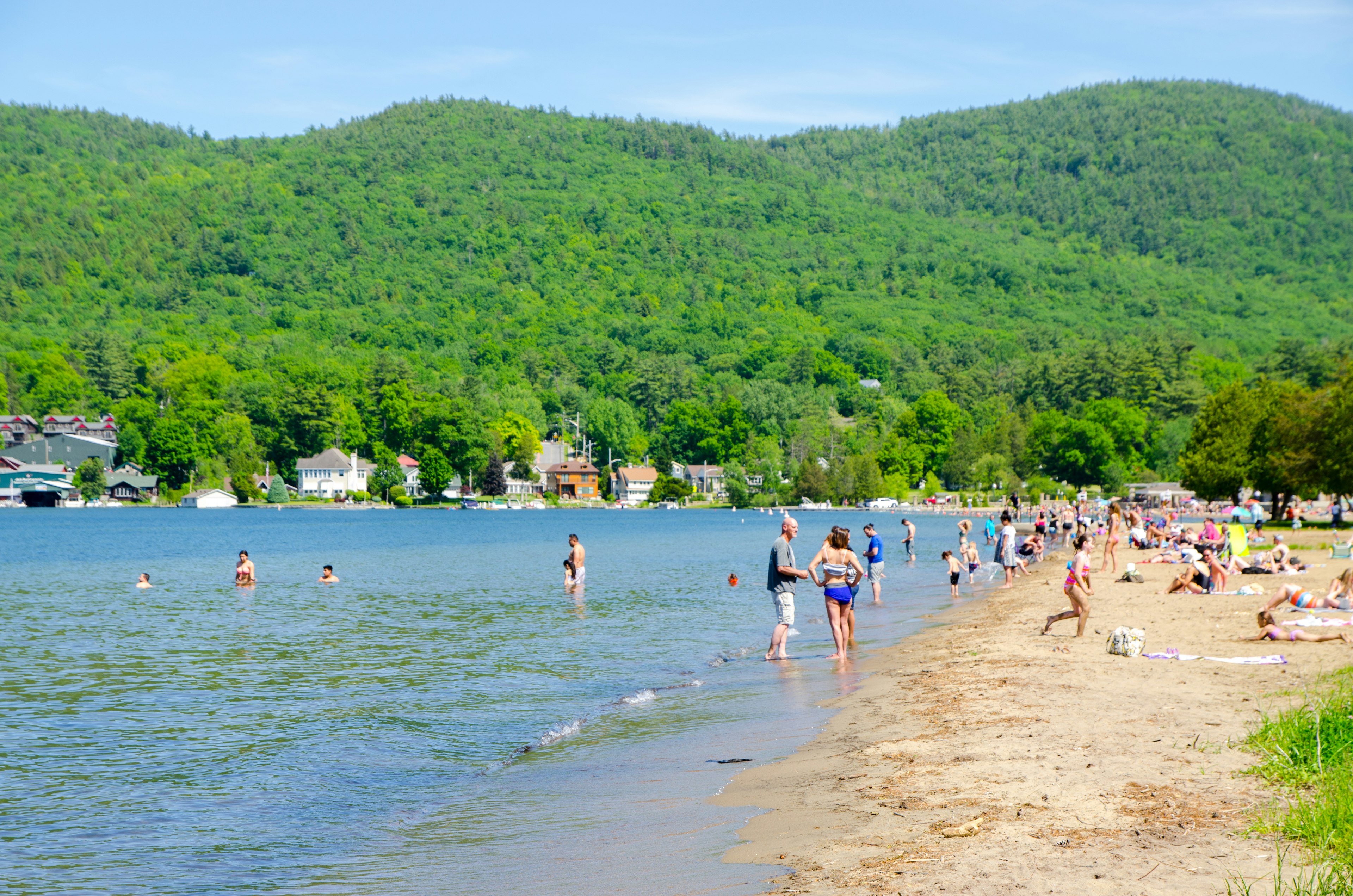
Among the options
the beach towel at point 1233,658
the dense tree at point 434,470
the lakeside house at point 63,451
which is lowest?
the beach towel at point 1233,658

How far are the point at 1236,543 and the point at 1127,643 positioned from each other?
15126 millimetres

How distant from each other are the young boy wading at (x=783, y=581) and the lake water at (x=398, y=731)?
434 millimetres

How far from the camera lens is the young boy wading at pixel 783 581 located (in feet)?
50.0

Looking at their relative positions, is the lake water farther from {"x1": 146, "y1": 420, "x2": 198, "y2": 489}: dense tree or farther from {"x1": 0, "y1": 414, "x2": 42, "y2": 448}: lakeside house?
{"x1": 0, "y1": 414, "x2": 42, "y2": 448}: lakeside house

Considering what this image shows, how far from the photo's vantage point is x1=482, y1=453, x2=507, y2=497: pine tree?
138 m

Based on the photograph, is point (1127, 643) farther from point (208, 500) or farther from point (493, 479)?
point (493, 479)

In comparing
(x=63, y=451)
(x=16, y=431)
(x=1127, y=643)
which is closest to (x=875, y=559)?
(x=1127, y=643)

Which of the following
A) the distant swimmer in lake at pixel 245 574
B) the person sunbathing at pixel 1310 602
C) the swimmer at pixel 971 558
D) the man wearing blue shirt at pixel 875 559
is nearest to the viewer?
the person sunbathing at pixel 1310 602

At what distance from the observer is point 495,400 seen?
511 ft

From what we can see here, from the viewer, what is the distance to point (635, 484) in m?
150

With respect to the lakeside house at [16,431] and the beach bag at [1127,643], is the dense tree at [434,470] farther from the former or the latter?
the beach bag at [1127,643]

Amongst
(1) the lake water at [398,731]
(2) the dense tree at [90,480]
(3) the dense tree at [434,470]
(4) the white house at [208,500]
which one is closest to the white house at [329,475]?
(3) the dense tree at [434,470]

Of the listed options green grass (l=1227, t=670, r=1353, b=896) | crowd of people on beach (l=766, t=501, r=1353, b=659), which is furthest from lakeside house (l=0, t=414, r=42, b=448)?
green grass (l=1227, t=670, r=1353, b=896)

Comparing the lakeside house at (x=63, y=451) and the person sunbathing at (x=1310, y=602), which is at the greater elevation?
the lakeside house at (x=63, y=451)
